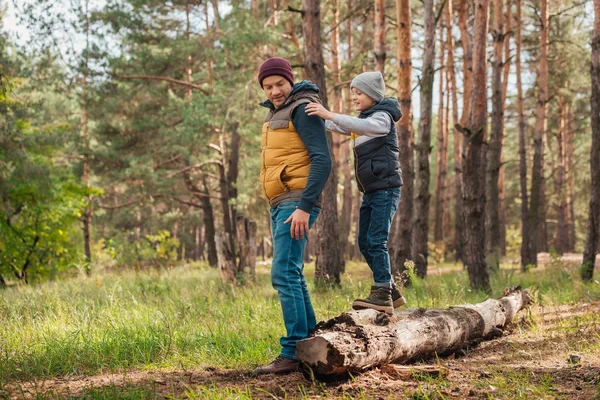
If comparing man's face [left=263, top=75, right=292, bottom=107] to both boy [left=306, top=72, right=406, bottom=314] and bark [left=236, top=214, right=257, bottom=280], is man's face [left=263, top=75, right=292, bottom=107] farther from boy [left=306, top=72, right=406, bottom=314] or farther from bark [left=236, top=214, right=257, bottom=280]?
bark [left=236, top=214, right=257, bottom=280]

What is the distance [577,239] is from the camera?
140 feet

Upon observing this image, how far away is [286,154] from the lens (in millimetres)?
4109

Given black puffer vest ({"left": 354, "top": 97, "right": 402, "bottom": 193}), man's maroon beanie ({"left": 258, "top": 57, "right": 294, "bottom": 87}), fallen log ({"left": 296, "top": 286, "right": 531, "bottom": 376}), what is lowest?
fallen log ({"left": 296, "top": 286, "right": 531, "bottom": 376})

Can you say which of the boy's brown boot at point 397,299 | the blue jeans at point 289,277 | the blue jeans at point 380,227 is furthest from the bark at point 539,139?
the blue jeans at point 289,277

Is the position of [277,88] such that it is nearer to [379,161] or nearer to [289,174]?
[289,174]

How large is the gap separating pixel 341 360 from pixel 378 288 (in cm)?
117

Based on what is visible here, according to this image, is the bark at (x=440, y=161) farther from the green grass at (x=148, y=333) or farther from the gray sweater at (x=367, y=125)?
the gray sweater at (x=367, y=125)

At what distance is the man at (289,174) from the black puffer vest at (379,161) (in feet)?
2.41

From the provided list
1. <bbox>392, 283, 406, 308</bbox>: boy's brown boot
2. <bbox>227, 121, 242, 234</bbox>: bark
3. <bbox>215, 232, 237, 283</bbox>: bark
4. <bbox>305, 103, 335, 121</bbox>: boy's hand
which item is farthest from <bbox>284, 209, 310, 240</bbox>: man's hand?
<bbox>227, 121, 242, 234</bbox>: bark

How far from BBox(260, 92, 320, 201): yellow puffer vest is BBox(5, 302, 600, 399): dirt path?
54.7 inches

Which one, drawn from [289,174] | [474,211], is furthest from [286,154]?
[474,211]

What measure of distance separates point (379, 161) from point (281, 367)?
1876 millimetres

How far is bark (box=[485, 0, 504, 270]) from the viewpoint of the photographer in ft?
46.6

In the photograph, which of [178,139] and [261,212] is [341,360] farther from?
[261,212]
